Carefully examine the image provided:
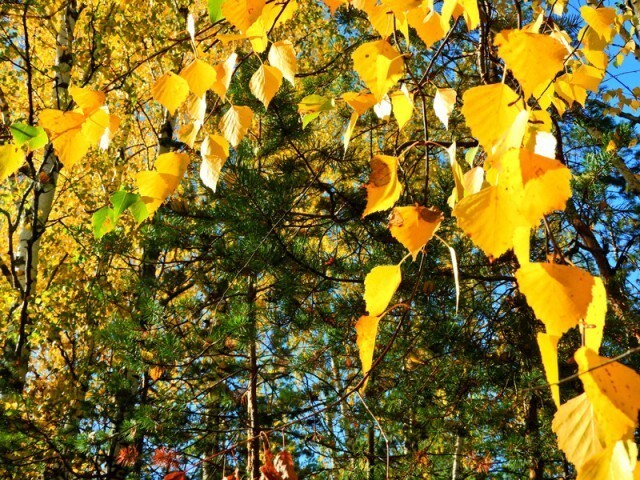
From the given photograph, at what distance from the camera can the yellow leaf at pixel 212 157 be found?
65cm

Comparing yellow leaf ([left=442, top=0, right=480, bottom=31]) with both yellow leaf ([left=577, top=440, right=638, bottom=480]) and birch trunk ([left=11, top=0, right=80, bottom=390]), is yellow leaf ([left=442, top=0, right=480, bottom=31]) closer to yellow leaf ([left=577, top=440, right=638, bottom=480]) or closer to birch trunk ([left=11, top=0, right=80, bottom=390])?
yellow leaf ([left=577, top=440, right=638, bottom=480])

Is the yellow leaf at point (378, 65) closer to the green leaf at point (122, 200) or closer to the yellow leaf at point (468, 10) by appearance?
the yellow leaf at point (468, 10)

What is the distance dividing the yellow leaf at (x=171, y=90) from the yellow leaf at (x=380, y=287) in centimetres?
30

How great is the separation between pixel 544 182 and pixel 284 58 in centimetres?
39

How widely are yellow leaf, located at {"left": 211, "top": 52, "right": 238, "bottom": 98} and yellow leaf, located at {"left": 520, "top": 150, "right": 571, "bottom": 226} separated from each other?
0.39m

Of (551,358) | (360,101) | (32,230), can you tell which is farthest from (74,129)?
(32,230)

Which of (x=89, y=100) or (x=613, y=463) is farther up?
(x=89, y=100)

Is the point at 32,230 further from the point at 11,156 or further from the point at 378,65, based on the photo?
→ the point at 378,65

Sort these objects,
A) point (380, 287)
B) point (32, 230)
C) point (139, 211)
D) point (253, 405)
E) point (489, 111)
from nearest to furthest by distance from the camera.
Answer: point (489, 111) → point (380, 287) → point (139, 211) → point (253, 405) → point (32, 230)

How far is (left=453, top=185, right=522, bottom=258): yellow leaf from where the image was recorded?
0.40 m

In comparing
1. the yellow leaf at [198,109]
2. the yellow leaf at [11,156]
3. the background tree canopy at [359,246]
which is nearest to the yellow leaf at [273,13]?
the background tree canopy at [359,246]

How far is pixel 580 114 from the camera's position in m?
2.57

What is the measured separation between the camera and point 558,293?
0.37 metres

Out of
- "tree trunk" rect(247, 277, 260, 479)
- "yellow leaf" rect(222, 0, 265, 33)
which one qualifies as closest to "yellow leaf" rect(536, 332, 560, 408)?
"yellow leaf" rect(222, 0, 265, 33)
